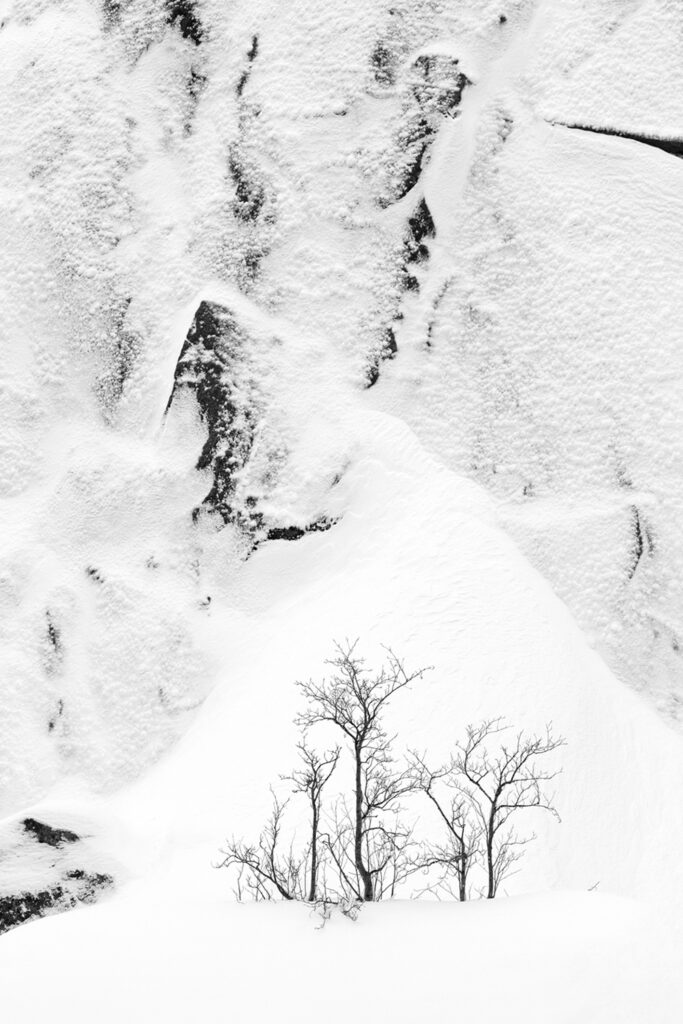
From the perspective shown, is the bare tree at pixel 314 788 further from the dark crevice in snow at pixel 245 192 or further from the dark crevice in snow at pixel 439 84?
the dark crevice in snow at pixel 439 84

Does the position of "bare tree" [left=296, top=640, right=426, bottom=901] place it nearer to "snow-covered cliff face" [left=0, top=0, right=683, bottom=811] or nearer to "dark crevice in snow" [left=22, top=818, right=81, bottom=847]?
"dark crevice in snow" [left=22, top=818, right=81, bottom=847]

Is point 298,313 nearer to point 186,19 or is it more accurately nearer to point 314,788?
point 186,19

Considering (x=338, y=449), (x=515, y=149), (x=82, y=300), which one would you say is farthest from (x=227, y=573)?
(x=515, y=149)

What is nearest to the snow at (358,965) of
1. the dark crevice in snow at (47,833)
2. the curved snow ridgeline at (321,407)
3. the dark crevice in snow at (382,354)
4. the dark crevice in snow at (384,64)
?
the curved snow ridgeline at (321,407)

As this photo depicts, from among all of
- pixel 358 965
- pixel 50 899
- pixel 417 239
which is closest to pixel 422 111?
pixel 417 239

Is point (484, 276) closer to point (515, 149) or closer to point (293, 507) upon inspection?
point (515, 149)

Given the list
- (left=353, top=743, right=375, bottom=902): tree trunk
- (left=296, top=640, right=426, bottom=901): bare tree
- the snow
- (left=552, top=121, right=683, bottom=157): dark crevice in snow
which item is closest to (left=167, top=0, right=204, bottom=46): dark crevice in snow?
(left=552, top=121, right=683, bottom=157): dark crevice in snow
